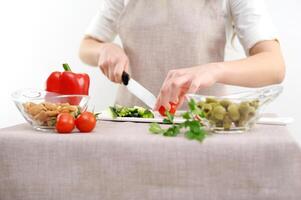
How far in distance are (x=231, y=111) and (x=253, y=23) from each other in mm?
666

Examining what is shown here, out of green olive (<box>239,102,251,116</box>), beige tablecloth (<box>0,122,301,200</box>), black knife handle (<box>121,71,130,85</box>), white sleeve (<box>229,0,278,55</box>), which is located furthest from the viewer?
white sleeve (<box>229,0,278,55</box>)

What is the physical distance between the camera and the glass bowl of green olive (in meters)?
1.00

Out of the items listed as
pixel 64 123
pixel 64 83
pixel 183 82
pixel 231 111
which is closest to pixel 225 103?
pixel 231 111

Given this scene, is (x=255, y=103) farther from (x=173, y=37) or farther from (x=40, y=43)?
(x=40, y=43)

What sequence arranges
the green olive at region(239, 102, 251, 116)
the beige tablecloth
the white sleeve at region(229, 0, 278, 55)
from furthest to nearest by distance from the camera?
the white sleeve at region(229, 0, 278, 55)
the green olive at region(239, 102, 251, 116)
the beige tablecloth

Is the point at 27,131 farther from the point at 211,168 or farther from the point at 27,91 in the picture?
the point at 211,168

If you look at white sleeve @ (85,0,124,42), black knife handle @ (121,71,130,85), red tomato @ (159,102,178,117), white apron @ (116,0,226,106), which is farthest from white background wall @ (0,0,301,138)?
red tomato @ (159,102,178,117)

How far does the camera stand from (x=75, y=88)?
57.8 inches

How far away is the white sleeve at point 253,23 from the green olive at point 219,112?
0.65m

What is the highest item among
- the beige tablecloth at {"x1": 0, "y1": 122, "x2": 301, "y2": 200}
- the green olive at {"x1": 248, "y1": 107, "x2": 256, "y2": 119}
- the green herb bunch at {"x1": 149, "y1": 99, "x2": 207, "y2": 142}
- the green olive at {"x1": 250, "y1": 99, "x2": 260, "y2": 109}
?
the green olive at {"x1": 250, "y1": 99, "x2": 260, "y2": 109}

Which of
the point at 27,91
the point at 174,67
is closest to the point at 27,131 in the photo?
the point at 27,91

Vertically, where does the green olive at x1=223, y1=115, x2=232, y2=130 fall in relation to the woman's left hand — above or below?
below

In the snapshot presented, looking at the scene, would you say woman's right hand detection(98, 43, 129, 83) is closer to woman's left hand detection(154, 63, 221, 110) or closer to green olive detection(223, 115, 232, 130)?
woman's left hand detection(154, 63, 221, 110)

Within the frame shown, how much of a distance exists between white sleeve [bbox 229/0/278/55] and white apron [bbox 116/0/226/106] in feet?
0.24
